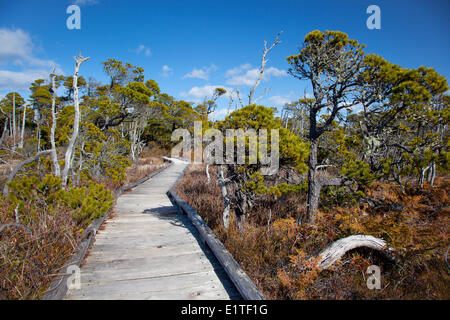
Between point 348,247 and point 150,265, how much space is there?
2987 mm

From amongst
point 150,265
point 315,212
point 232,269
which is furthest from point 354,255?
point 150,265

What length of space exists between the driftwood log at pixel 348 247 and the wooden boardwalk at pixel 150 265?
1.48 m

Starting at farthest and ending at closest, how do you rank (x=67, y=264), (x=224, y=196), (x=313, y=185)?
1. (x=313, y=185)
2. (x=224, y=196)
3. (x=67, y=264)

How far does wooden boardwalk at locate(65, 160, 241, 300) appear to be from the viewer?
89.1 inches

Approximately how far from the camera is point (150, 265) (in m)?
2.80

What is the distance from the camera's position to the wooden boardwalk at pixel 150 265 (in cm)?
226

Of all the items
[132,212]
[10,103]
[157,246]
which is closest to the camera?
[157,246]

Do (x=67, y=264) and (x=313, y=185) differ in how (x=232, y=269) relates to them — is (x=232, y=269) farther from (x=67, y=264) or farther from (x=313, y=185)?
(x=313, y=185)

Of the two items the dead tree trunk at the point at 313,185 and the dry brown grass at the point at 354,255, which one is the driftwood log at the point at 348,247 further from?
the dead tree trunk at the point at 313,185

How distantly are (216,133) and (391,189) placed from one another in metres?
4.19

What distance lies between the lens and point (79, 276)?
2.37 m
